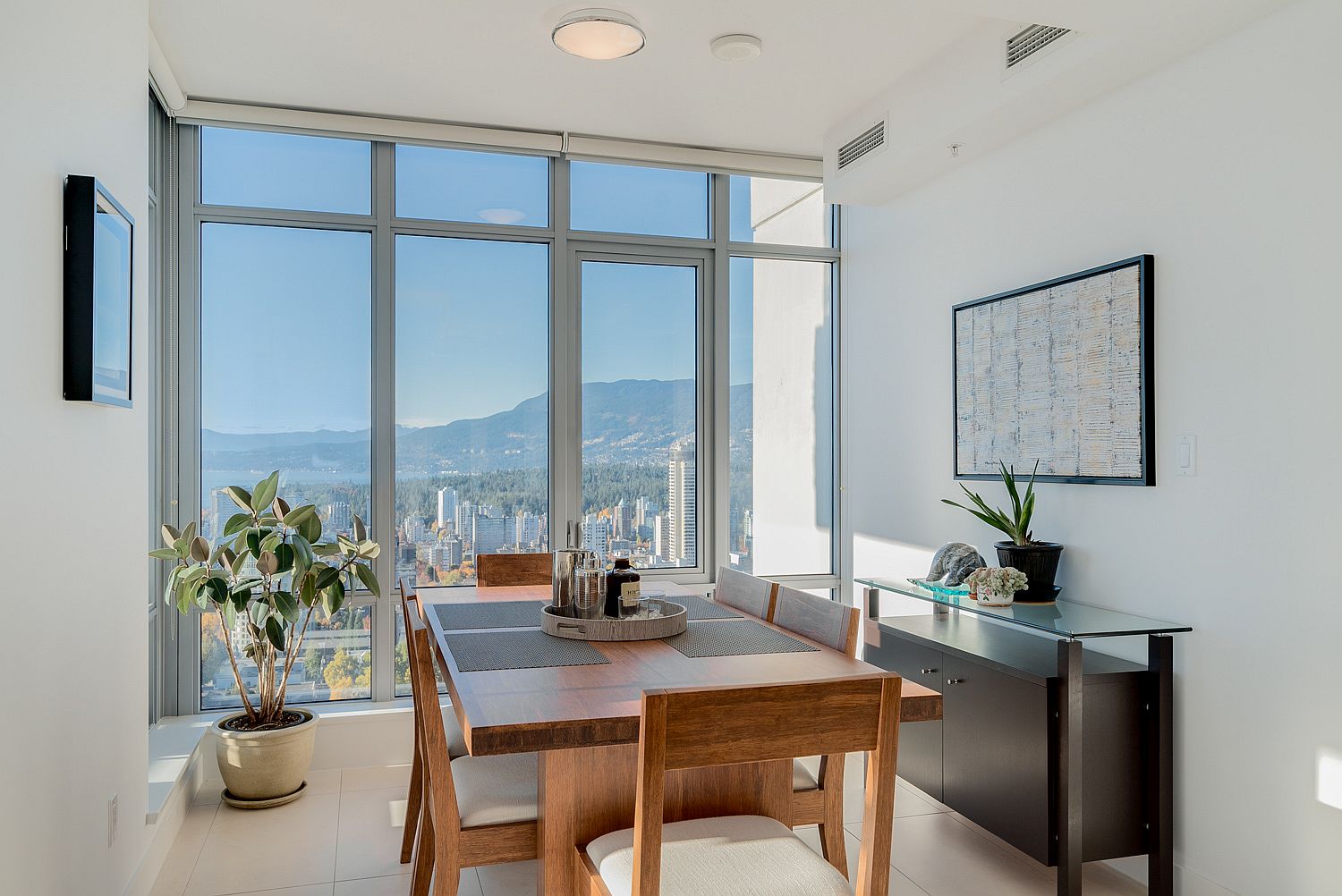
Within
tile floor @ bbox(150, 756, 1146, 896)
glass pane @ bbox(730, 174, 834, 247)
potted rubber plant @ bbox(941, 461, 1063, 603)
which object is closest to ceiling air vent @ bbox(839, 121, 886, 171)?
glass pane @ bbox(730, 174, 834, 247)

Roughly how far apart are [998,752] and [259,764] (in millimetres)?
2573

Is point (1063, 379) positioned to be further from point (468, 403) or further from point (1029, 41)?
point (468, 403)

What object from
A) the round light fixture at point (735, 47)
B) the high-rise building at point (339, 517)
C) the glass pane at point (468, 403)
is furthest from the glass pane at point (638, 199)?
the high-rise building at point (339, 517)

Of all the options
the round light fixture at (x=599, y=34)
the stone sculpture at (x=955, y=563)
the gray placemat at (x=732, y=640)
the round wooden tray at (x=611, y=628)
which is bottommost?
the gray placemat at (x=732, y=640)

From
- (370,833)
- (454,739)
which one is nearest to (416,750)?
(454,739)

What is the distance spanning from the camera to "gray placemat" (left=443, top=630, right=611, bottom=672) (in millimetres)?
2158

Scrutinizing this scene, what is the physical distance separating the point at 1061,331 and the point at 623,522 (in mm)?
2196

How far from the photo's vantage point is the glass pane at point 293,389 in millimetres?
3986

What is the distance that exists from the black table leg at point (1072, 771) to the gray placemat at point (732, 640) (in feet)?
2.60

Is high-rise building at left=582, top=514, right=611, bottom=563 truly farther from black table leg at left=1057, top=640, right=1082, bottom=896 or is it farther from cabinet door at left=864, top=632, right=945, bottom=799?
black table leg at left=1057, top=640, right=1082, bottom=896

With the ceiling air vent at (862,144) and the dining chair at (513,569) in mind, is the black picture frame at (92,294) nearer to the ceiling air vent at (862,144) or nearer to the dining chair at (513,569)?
the dining chair at (513,569)

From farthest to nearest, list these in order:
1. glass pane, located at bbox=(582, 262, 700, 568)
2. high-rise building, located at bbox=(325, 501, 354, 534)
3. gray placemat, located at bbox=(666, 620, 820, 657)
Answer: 1. glass pane, located at bbox=(582, 262, 700, 568)
2. high-rise building, located at bbox=(325, 501, 354, 534)
3. gray placemat, located at bbox=(666, 620, 820, 657)

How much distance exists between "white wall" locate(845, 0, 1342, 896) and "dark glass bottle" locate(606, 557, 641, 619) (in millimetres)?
1568

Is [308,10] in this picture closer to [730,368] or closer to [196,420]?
[196,420]
